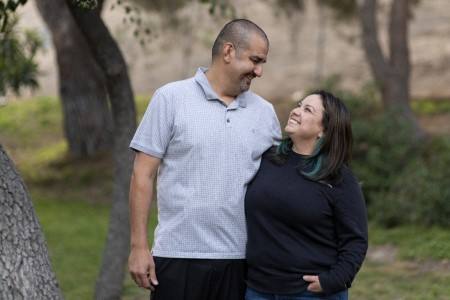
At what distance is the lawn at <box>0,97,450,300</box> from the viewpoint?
7782 mm

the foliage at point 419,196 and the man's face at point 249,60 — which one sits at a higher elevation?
the man's face at point 249,60

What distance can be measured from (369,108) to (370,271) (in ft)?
16.4

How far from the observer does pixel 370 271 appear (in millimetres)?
8281

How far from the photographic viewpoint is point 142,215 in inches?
152

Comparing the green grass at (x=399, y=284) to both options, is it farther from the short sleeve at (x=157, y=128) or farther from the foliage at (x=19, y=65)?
the foliage at (x=19, y=65)

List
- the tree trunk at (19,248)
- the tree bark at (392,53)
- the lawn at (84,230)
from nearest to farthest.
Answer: the tree trunk at (19,248), the lawn at (84,230), the tree bark at (392,53)

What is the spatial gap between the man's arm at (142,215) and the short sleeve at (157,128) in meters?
0.04

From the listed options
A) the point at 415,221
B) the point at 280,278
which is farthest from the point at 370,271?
the point at 280,278

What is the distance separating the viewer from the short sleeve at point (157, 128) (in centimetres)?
382

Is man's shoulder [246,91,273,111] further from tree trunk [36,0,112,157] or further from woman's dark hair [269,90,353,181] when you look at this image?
tree trunk [36,0,112,157]

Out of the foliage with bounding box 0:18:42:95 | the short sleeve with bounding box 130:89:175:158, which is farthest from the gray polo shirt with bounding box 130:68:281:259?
the foliage with bounding box 0:18:42:95

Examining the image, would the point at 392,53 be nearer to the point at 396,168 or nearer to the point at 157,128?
the point at 396,168

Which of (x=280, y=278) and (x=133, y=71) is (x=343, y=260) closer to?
(x=280, y=278)

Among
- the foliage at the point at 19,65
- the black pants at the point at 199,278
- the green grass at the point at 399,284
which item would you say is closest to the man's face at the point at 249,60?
the black pants at the point at 199,278
